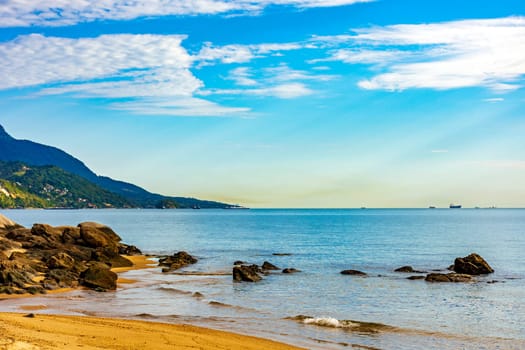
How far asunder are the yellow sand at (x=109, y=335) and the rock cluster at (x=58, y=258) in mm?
13882

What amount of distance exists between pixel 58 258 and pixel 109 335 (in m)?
28.7

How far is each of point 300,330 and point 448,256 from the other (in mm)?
55582

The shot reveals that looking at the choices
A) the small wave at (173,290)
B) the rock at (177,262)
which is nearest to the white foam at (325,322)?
the small wave at (173,290)

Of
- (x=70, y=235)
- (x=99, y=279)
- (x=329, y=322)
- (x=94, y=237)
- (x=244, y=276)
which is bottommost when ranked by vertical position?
(x=244, y=276)

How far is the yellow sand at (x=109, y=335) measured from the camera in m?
20.4

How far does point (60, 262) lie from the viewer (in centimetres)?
4862

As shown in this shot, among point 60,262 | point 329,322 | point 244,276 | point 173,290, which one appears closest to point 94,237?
point 60,262

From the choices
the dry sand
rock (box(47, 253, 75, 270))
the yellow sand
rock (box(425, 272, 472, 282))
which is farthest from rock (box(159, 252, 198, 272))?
the yellow sand

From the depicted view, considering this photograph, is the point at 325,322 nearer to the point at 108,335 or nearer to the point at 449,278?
the point at 108,335

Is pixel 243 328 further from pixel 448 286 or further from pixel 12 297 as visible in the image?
pixel 448 286

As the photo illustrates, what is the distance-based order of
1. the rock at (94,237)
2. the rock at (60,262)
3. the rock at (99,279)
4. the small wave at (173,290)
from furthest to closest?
the rock at (94,237)
the rock at (60,262)
the small wave at (173,290)
the rock at (99,279)

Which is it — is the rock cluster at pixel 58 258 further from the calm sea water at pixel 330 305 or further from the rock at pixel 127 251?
the calm sea water at pixel 330 305

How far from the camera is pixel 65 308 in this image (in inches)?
1283

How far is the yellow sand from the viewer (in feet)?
67.0
